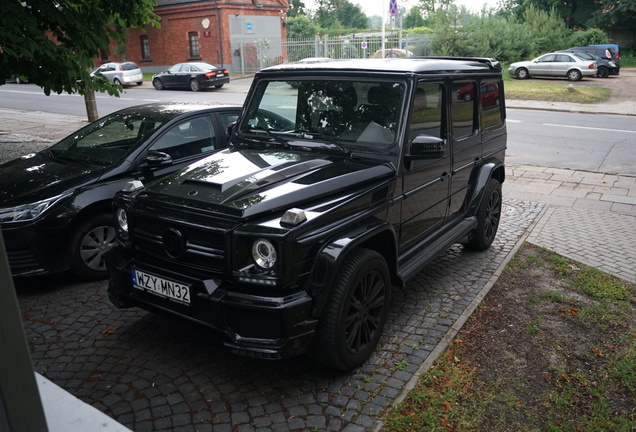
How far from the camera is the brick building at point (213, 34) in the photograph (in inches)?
1535

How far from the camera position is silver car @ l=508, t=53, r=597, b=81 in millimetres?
28344

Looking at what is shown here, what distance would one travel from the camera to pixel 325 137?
184 inches

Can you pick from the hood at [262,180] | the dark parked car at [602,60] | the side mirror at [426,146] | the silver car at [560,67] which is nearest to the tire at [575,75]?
the silver car at [560,67]

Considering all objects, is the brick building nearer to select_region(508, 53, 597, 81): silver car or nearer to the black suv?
select_region(508, 53, 597, 81): silver car

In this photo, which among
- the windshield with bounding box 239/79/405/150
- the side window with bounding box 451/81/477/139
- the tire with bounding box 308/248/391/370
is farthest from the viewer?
the side window with bounding box 451/81/477/139

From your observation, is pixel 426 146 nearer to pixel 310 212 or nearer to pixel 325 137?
pixel 325 137

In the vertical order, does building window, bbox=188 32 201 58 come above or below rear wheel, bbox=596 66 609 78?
above

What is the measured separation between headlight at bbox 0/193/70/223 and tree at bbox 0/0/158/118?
5.16ft

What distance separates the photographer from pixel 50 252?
5.22 meters

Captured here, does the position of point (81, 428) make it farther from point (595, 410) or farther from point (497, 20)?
point (497, 20)

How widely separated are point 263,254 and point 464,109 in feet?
10.1

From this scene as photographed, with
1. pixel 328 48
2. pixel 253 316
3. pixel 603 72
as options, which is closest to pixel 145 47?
pixel 328 48

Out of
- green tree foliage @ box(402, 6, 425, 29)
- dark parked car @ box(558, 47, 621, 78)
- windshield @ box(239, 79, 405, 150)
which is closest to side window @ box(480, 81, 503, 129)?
windshield @ box(239, 79, 405, 150)

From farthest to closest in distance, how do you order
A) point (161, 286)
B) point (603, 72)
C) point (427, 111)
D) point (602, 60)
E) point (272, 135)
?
1. point (603, 72)
2. point (602, 60)
3. point (272, 135)
4. point (427, 111)
5. point (161, 286)
